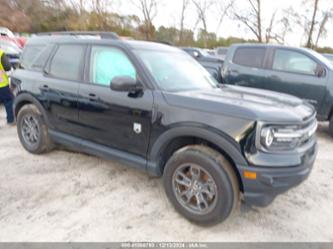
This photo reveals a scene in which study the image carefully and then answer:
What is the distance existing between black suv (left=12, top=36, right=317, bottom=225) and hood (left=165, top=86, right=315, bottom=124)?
1 centimetres

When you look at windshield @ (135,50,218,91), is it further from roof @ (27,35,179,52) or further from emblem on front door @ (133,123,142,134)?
emblem on front door @ (133,123,142,134)

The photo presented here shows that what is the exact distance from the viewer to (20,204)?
3.12m

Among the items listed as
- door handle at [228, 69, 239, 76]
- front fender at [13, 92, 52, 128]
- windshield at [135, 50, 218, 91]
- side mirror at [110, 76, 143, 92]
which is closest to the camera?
side mirror at [110, 76, 143, 92]

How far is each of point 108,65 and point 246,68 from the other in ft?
13.5

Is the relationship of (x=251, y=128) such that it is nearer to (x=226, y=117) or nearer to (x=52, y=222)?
(x=226, y=117)

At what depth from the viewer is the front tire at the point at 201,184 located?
8.57 ft

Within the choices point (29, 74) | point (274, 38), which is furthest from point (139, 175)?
point (274, 38)

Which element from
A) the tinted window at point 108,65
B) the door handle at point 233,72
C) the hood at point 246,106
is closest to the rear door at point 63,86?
the tinted window at point 108,65

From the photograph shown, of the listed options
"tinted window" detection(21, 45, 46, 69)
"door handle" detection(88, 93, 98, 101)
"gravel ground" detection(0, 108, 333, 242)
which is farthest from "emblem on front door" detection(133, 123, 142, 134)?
"tinted window" detection(21, 45, 46, 69)

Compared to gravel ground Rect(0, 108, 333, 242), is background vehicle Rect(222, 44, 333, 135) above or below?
above

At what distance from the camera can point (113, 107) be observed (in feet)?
10.7

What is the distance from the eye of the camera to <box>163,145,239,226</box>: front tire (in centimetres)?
261

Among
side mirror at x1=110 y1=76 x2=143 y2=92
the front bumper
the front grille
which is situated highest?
side mirror at x1=110 y1=76 x2=143 y2=92

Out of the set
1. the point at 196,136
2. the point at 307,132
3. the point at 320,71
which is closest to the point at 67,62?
the point at 196,136
